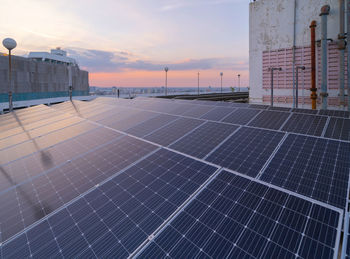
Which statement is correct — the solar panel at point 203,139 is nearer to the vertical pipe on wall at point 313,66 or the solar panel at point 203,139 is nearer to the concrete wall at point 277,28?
the vertical pipe on wall at point 313,66

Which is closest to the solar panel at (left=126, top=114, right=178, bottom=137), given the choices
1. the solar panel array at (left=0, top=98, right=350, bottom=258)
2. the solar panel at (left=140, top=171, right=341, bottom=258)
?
the solar panel array at (left=0, top=98, right=350, bottom=258)

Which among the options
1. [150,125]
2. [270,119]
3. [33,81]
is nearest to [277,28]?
[270,119]

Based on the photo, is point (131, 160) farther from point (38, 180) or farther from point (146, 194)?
point (38, 180)

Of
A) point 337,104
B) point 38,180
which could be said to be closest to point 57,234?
point 38,180

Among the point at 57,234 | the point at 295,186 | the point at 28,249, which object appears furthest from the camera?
the point at 295,186

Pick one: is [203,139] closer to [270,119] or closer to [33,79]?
[270,119]

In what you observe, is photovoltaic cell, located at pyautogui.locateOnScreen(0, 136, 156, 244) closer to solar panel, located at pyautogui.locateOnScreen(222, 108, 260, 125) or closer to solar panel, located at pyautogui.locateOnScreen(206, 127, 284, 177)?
solar panel, located at pyautogui.locateOnScreen(206, 127, 284, 177)
